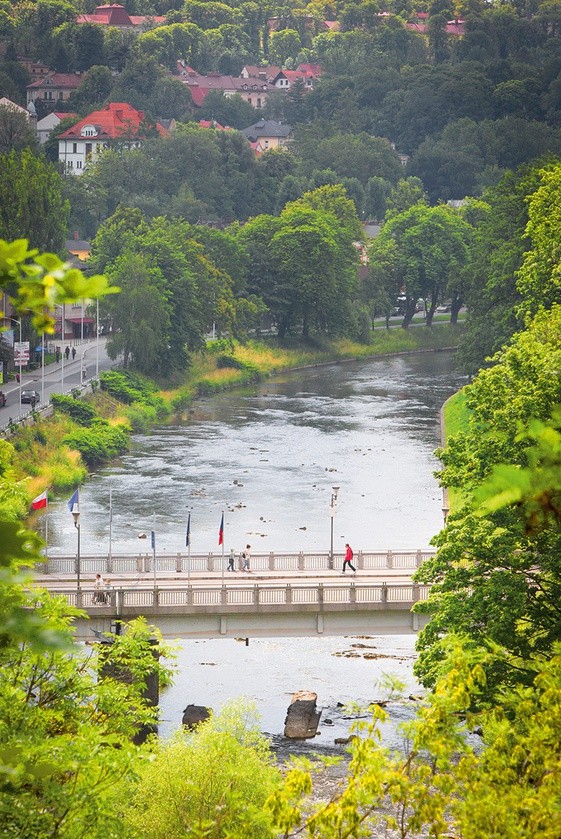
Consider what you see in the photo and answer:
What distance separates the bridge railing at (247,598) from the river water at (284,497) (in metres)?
2.14

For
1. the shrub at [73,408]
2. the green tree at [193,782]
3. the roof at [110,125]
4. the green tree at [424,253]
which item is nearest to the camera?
the green tree at [193,782]

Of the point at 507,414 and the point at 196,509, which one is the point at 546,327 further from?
the point at 196,509

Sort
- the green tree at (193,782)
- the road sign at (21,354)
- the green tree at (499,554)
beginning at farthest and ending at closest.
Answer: the road sign at (21,354) → the green tree at (499,554) → the green tree at (193,782)

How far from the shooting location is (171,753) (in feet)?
125

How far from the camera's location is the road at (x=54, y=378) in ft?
314

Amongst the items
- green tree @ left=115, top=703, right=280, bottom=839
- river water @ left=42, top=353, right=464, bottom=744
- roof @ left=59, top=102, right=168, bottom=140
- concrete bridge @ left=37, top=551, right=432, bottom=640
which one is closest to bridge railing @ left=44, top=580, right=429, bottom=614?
concrete bridge @ left=37, top=551, right=432, bottom=640

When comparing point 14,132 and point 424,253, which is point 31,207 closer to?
point 424,253

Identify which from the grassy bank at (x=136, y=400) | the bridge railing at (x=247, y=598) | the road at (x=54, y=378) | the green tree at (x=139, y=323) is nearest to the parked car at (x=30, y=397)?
the road at (x=54, y=378)

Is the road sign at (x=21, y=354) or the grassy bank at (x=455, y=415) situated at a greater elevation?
the road sign at (x=21, y=354)

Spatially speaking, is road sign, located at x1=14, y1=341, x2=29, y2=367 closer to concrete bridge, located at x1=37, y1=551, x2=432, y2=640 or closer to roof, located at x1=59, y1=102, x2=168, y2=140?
concrete bridge, located at x1=37, y1=551, x2=432, y2=640

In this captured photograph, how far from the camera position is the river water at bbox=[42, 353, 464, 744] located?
53594 millimetres

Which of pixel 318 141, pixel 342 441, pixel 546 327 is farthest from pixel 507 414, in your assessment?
pixel 318 141

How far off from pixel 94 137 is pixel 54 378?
292 feet

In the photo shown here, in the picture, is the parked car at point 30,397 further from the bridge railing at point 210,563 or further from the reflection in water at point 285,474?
the bridge railing at point 210,563
